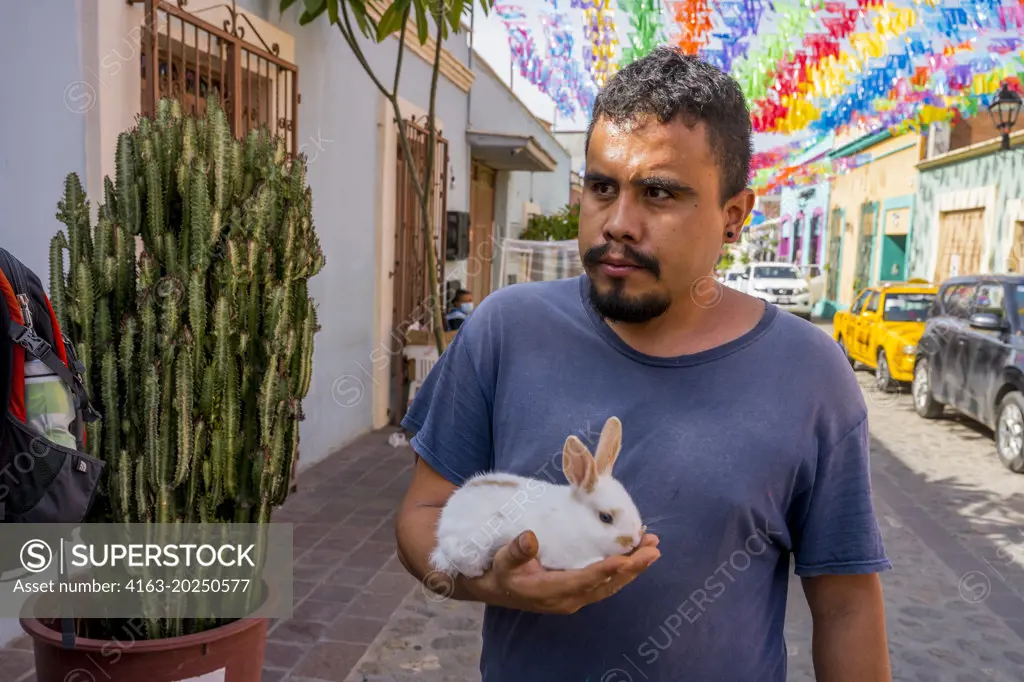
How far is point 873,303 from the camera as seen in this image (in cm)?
1366

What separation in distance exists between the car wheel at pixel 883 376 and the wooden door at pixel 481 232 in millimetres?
6801

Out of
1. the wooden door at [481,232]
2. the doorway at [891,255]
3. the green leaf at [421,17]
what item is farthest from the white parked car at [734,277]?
the green leaf at [421,17]

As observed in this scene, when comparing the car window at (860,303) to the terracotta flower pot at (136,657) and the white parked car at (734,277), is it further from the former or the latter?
the white parked car at (734,277)

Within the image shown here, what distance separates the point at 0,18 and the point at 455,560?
3685 millimetres

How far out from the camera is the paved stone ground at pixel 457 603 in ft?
13.6

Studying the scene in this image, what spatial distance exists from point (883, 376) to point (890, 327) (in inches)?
31.6

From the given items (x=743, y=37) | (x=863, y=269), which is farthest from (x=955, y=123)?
(x=743, y=37)

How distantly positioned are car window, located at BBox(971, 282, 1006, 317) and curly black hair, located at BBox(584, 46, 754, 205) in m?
9.07

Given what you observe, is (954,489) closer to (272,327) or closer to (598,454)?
(272,327)

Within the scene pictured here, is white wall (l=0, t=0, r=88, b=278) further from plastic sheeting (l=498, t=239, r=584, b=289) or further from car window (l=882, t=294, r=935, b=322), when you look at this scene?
car window (l=882, t=294, r=935, b=322)

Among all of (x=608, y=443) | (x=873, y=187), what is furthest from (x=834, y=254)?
(x=608, y=443)

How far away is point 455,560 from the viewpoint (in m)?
1.37

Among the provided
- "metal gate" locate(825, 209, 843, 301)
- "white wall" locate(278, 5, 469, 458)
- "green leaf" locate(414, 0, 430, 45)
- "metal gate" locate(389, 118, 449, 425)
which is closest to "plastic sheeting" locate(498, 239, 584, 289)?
"metal gate" locate(389, 118, 449, 425)

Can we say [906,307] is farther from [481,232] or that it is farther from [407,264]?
[407,264]
